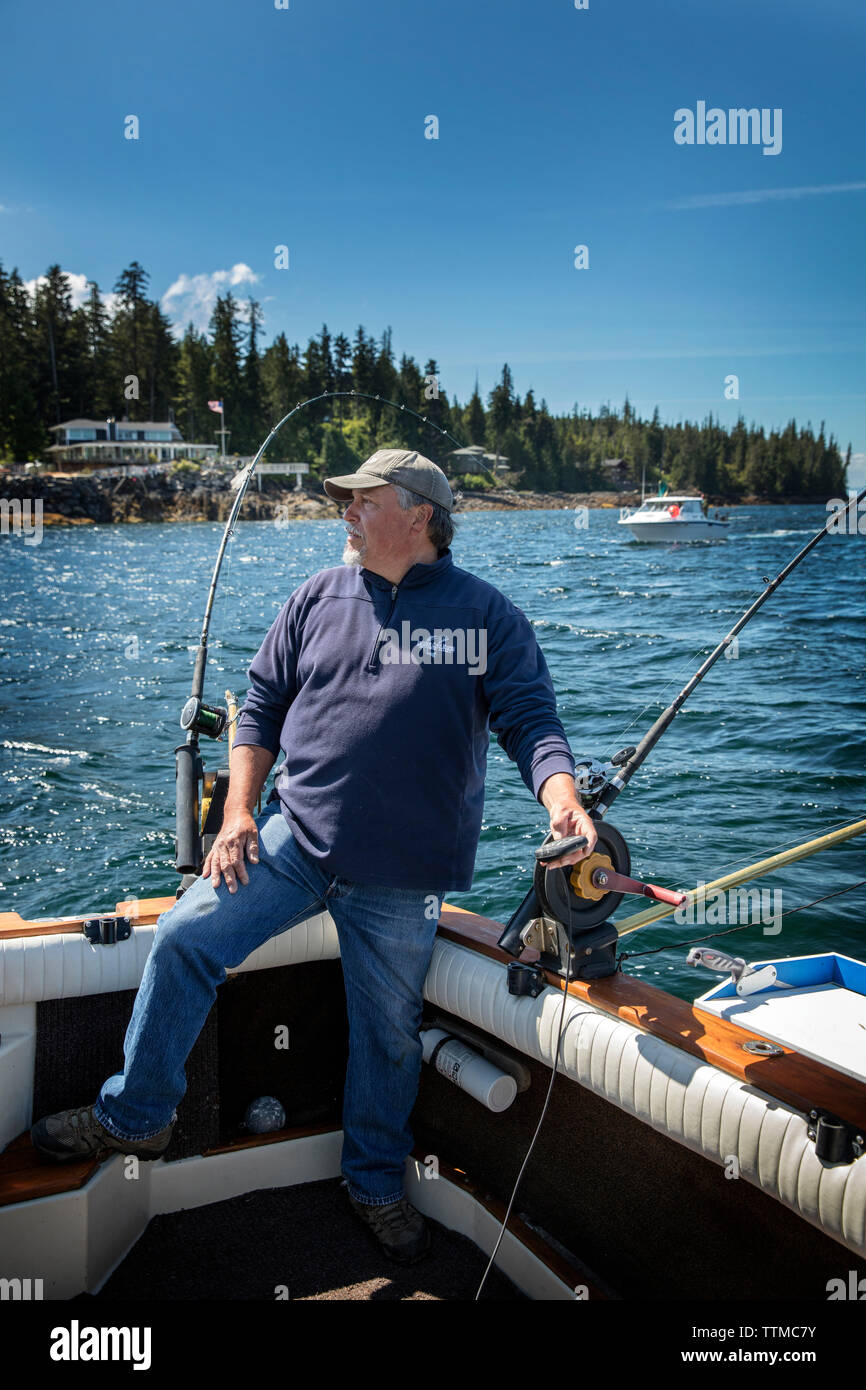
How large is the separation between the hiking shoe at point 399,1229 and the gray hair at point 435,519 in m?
1.58

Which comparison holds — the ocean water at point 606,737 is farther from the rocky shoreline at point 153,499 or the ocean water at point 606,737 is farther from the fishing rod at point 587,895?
the rocky shoreline at point 153,499

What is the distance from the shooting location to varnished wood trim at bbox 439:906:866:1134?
1575 millimetres

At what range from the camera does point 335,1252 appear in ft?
7.52

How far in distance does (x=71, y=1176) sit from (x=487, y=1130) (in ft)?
3.12

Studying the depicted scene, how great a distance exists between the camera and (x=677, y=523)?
3684 cm

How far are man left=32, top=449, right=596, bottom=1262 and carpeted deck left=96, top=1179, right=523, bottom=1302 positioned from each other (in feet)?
0.23

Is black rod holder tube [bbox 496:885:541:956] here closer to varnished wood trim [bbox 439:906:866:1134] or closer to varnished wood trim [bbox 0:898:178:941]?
varnished wood trim [bbox 439:906:866:1134]

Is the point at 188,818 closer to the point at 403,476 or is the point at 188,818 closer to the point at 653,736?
the point at 403,476

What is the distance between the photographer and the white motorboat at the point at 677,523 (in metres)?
37.0

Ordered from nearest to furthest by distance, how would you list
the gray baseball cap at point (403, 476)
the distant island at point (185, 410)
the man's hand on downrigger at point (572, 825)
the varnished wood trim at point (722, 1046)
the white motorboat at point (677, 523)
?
1. the varnished wood trim at point (722, 1046)
2. the man's hand on downrigger at point (572, 825)
3. the gray baseball cap at point (403, 476)
4. the white motorboat at point (677, 523)
5. the distant island at point (185, 410)

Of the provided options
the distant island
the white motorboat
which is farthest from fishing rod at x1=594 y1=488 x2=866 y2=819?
the distant island

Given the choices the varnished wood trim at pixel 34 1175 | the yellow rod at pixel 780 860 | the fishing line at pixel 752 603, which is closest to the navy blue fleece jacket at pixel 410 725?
the yellow rod at pixel 780 860
